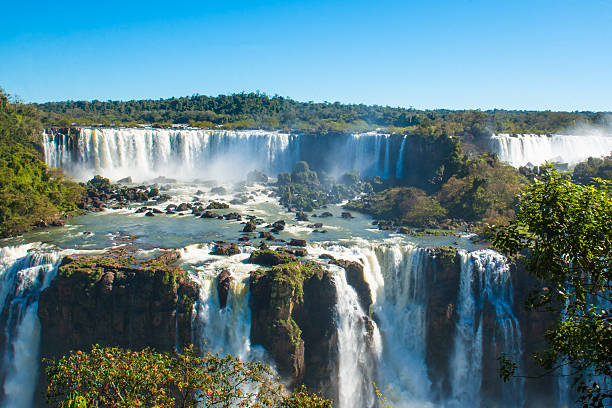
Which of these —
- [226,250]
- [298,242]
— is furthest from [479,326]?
[226,250]

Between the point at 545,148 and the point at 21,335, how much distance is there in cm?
4707

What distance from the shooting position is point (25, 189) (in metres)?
26.0

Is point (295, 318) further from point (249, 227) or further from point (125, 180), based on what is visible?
point (125, 180)

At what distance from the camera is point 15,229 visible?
23766mm

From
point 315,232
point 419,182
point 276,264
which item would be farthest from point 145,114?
point 276,264

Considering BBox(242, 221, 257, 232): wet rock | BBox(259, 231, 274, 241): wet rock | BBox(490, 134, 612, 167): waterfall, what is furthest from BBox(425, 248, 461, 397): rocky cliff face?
BBox(490, 134, 612, 167): waterfall

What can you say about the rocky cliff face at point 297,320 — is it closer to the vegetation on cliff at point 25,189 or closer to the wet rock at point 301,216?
the wet rock at point 301,216

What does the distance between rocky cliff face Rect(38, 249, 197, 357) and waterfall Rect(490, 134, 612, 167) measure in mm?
35408

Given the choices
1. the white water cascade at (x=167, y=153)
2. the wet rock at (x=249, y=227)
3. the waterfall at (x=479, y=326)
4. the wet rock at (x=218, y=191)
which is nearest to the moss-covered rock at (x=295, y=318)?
the waterfall at (x=479, y=326)

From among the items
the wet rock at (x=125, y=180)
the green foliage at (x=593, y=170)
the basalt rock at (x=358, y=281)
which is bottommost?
the basalt rock at (x=358, y=281)

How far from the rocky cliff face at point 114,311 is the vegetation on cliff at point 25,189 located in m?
8.61

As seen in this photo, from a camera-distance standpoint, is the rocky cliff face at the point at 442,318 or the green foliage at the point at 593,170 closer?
the rocky cliff face at the point at 442,318

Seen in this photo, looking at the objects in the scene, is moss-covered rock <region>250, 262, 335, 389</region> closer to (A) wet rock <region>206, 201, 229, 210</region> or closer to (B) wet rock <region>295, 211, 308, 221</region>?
(B) wet rock <region>295, 211, 308, 221</region>

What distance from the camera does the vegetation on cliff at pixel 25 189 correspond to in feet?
78.5
